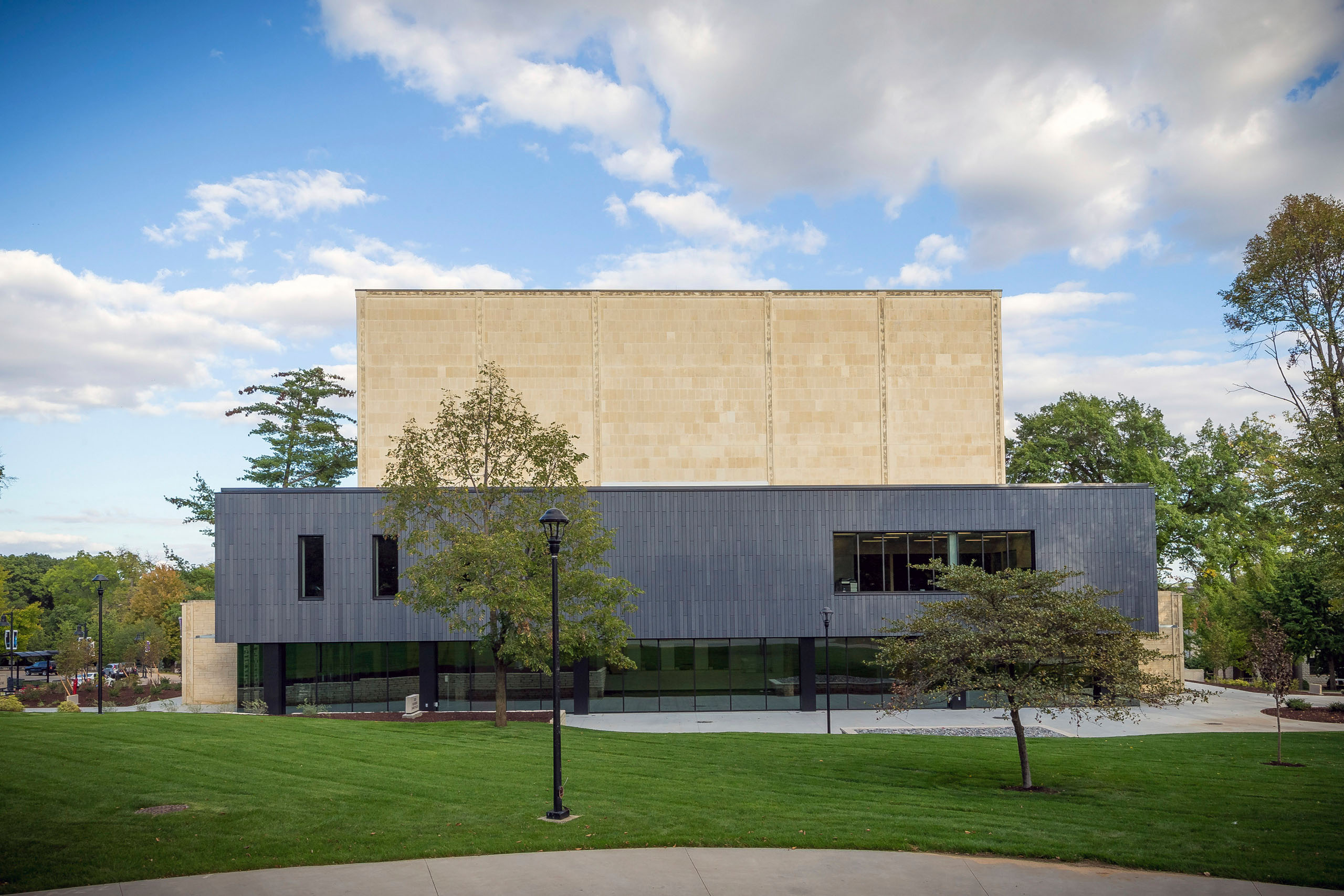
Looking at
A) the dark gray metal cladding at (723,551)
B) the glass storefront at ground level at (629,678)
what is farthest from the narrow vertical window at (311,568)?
the glass storefront at ground level at (629,678)

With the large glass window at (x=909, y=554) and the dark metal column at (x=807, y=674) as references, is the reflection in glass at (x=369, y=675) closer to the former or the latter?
the dark metal column at (x=807, y=674)

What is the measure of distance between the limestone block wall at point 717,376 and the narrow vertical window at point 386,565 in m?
6.79

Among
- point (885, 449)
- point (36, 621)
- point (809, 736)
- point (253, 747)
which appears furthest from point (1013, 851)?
point (36, 621)

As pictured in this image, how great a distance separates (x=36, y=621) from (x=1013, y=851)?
79387mm

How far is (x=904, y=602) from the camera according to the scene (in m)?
33.3

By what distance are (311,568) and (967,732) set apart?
2408 cm

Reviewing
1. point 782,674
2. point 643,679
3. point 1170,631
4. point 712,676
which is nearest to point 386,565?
point 643,679

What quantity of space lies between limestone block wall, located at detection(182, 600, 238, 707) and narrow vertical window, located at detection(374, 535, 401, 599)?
7.90m

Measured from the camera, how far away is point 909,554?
33750mm

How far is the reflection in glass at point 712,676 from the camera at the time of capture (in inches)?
1334

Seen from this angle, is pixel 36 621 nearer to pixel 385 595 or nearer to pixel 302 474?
pixel 302 474

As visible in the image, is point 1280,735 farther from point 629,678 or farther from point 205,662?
point 205,662

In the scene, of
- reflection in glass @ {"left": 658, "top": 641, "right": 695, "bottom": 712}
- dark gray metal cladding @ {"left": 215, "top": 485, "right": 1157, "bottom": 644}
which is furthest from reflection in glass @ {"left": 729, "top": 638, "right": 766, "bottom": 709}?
reflection in glass @ {"left": 658, "top": 641, "right": 695, "bottom": 712}

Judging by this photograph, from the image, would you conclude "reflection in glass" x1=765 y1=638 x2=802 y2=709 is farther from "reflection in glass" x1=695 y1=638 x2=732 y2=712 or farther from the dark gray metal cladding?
"reflection in glass" x1=695 y1=638 x2=732 y2=712
